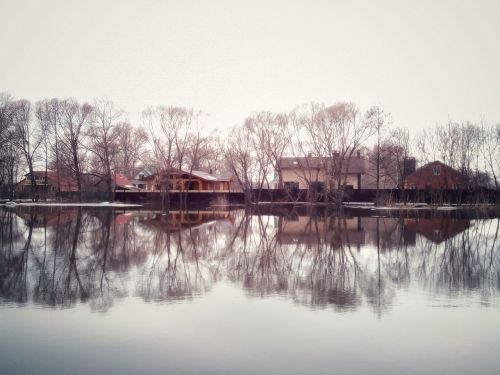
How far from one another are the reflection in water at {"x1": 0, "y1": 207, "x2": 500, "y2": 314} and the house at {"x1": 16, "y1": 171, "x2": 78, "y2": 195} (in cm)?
4882

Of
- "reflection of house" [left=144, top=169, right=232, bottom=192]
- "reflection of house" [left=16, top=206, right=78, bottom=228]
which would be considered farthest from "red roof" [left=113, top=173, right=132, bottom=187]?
"reflection of house" [left=16, top=206, right=78, bottom=228]

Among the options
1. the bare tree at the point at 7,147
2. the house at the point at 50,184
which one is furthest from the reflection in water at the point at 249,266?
the house at the point at 50,184

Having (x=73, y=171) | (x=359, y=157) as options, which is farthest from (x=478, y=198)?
(x=73, y=171)

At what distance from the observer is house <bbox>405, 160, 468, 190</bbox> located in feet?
186

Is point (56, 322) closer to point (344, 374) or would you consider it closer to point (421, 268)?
point (344, 374)

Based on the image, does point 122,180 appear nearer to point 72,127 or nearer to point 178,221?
point 72,127

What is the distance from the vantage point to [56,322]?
7.09 meters

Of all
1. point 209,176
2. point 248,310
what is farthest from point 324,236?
point 209,176

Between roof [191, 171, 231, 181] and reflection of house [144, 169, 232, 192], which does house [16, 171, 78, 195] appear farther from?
roof [191, 171, 231, 181]

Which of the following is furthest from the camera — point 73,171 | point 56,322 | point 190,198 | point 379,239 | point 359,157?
point 359,157

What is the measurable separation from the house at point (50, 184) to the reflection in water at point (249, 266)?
48820 mm

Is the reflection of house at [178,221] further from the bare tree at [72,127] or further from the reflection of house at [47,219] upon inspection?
the bare tree at [72,127]

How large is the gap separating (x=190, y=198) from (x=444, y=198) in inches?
1108

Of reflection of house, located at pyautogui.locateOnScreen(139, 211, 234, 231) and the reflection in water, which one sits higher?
reflection of house, located at pyautogui.locateOnScreen(139, 211, 234, 231)
